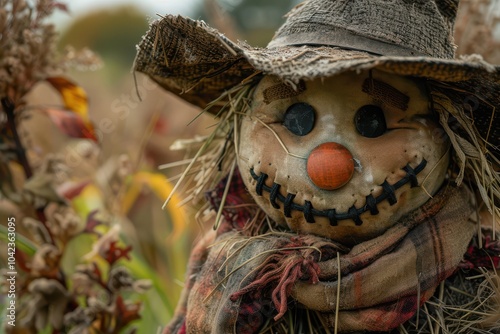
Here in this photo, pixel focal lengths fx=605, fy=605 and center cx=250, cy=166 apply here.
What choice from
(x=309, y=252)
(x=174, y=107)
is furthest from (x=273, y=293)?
(x=174, y=107)

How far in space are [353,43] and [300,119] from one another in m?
0.14

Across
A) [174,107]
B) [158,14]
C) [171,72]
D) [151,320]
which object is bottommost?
[151,320]

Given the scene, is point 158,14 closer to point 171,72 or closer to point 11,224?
point 171,72

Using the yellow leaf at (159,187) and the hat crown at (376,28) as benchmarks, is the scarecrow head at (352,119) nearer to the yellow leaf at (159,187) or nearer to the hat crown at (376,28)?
the hat crown at (376,28)

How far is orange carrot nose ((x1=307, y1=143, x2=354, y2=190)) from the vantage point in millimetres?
886

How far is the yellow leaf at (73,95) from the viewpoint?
1.42m

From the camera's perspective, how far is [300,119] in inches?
37.5

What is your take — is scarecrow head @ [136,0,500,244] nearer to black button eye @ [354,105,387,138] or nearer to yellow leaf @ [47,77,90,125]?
black button eye @ [354,105,387,138]

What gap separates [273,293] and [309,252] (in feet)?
0.27

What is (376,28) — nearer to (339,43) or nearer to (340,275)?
(339,43)

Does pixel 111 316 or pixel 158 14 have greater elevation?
pixel 158 14

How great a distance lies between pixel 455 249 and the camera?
3.15 feet

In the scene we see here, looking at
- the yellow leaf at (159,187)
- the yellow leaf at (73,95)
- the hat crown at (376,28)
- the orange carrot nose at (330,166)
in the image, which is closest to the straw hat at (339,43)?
the hat crown at (376,28)

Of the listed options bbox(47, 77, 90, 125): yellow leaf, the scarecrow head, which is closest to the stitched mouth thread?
the scarecrow head
